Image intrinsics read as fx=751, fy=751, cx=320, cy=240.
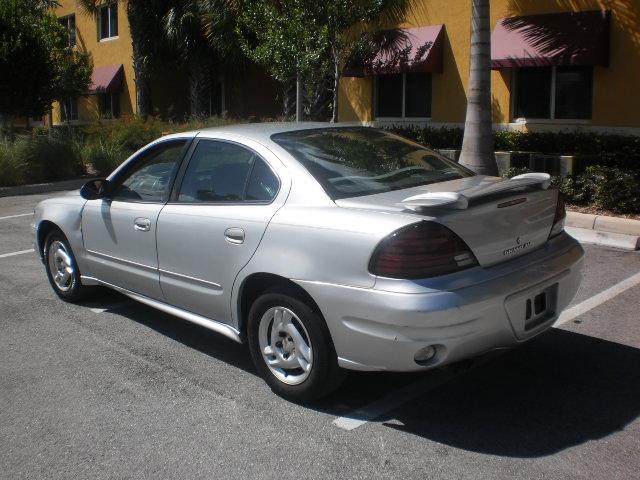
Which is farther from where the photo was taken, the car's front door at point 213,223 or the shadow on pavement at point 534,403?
the car's front door at point 213,223

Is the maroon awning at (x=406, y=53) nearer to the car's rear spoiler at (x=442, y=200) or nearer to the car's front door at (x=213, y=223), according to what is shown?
the car's front door at (x=213, y=223)

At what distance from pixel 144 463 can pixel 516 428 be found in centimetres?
194

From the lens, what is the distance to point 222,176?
4.93 m

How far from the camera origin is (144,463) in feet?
12.3

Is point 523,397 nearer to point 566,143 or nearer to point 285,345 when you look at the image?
point 285,345

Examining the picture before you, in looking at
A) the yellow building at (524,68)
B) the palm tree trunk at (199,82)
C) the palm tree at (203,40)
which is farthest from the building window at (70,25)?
the yellow building at (524,68)

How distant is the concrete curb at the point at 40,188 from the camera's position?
48.9 ft

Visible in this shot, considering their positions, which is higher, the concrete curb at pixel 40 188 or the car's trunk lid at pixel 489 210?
the car's trunk lid at pixel 489 210

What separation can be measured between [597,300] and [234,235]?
11.6 ft

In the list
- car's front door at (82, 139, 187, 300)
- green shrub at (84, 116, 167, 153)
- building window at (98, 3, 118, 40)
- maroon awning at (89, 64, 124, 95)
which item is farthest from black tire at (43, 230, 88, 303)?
building window at (98, 3, 118, 40)

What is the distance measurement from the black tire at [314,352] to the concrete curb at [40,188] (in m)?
11.3

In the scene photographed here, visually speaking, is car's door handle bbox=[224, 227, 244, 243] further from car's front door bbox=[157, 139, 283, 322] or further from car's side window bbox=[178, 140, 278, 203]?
car's side window bbox=[178, 140, 278, 203]

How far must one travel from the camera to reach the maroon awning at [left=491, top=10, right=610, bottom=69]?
12867 millimetres

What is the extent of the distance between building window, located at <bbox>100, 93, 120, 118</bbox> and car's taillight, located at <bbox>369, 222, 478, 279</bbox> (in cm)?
2481
